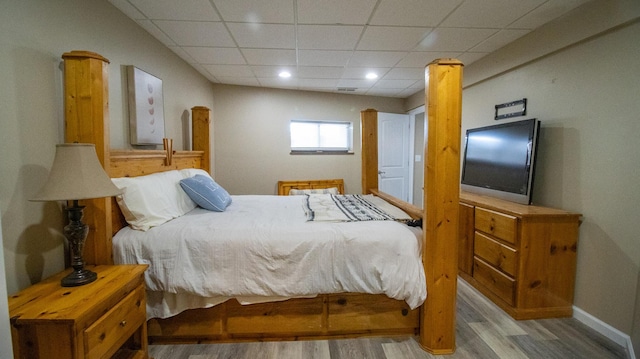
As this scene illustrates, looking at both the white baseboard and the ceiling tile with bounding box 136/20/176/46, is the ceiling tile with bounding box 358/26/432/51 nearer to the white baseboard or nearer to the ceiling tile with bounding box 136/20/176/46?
the ceiling tile with bounding box 136/20/176/46

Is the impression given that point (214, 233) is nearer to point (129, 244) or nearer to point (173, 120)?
point (129, 244)

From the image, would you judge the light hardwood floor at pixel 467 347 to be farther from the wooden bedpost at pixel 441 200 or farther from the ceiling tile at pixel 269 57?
the ceiling tile at pixel 269 57

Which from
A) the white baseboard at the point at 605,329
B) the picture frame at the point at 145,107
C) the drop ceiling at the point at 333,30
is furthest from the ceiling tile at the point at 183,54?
the white baseboard at the point at 605,329

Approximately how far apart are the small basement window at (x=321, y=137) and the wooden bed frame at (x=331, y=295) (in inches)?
117

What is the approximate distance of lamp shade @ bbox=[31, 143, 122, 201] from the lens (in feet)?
4.26

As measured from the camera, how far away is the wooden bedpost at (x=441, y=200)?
1.73 meters

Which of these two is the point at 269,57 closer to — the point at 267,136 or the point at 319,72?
the point at 319,72

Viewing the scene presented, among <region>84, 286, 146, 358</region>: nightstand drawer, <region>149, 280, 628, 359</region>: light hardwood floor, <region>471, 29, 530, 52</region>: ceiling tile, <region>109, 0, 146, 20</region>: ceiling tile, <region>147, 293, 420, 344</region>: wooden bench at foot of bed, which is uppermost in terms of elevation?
<region>471, 29, 530, 52</region>: ceiling tile

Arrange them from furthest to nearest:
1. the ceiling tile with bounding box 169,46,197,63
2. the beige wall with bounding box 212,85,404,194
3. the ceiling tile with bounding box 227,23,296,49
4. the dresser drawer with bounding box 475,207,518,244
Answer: the beige wall with bounding box 212,85,404,194, the ceiling tile with bounding box 169,46,197,63, the ceiling tile with bounding box 227,23,296,49, the dresser drawer with bounding box 475,207,518,244

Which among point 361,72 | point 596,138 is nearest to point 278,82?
point 361,72

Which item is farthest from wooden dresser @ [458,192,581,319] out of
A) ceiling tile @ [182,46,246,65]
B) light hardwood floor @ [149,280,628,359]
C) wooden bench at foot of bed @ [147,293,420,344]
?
ceiling tile @ [182,46,246,65]

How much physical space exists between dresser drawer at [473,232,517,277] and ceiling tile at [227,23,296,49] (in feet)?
8.23

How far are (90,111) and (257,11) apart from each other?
1.30 m

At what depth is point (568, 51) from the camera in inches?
90.7
